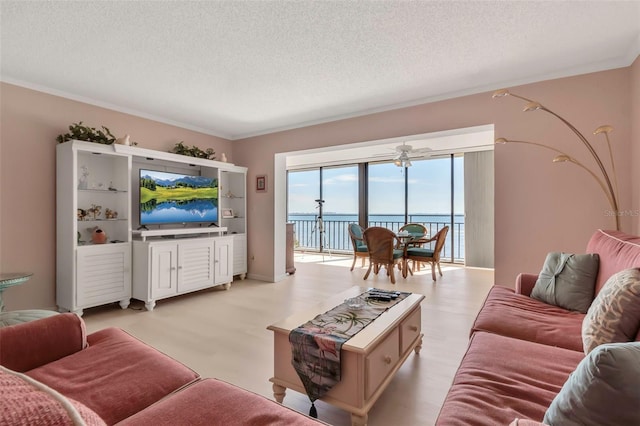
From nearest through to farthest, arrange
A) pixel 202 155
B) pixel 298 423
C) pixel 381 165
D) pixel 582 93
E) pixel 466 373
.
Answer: pixel 298 423, pixel 466 373, pixel 582 93, pixel 202 155, pixel 381 165

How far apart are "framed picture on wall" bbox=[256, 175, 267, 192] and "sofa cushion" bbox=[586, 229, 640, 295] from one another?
403 cm

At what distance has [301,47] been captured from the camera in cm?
239

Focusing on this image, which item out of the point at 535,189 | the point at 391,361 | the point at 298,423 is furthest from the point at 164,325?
the point at 535,189

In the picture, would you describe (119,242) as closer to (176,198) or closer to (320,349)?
(176,198)

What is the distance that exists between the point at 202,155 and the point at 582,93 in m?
4.52

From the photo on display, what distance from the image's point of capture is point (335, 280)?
192 inches

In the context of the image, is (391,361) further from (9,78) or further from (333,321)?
(9,78)

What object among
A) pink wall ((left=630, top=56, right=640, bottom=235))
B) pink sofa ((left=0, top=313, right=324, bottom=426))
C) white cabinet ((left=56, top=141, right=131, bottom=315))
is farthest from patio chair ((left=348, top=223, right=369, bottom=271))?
pink sofa ((left=0, top=313, right=324, bottom=426))

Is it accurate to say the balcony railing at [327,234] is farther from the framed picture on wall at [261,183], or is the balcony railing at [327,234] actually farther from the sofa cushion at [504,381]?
the sofa cushion at [504,381]

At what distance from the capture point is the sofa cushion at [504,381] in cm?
98

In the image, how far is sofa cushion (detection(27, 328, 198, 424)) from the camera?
109 centimetres

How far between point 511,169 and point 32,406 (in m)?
3.65

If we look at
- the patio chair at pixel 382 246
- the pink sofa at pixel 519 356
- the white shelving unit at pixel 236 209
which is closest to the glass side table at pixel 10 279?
the white shelving unit at pixel 236 209

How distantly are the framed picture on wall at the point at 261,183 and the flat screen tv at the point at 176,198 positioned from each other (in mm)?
723
